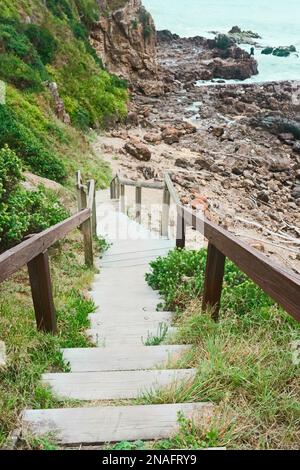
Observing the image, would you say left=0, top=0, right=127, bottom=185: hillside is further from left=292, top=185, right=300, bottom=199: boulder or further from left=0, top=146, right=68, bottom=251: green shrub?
left=292, top=185, right=300, bottom=199: boulder

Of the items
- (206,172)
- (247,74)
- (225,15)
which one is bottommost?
(206,172)

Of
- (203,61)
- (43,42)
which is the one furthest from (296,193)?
(203,61)

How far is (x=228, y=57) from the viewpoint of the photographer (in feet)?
155

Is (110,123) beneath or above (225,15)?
beneath

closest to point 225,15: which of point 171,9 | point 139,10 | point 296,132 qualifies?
point 171,9

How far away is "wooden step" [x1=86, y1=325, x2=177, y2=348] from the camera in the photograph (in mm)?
3531

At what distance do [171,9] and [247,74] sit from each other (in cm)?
10354

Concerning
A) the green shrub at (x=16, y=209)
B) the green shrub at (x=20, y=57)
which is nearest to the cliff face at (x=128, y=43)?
the green shrub at (x=20, y=57)

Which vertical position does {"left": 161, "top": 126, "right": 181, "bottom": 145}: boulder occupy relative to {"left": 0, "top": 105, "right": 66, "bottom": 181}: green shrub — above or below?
below

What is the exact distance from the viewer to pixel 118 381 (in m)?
2.68

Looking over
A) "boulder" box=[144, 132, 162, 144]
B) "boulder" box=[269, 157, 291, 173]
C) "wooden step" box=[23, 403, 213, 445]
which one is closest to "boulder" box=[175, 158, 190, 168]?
"boulder" box=[144, 132, 162, 144]

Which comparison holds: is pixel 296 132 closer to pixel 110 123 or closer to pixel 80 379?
pixel 110 123

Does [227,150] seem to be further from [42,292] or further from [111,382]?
[111,382]

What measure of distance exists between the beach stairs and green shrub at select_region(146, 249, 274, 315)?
→ 0.65 feet
